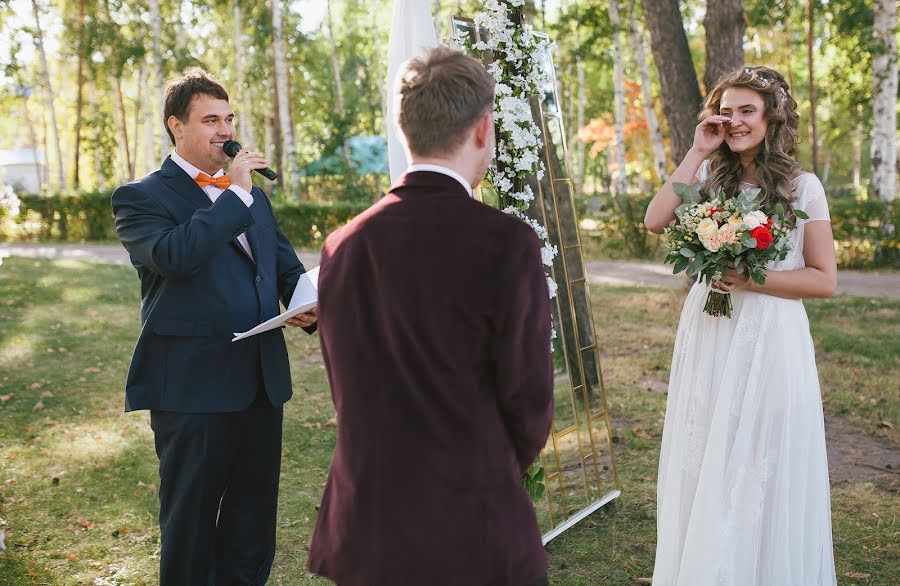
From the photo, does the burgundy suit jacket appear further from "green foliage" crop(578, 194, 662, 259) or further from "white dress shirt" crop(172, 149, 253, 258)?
"green foliage" crop(578, 194, 662, 259)

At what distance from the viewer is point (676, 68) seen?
869 centimetres

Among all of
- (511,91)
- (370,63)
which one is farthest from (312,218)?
(370,63)

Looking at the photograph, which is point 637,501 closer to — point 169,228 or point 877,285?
point 169,228

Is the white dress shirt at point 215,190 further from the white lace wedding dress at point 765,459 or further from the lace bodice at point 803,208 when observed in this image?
the lace bodice at point 803,208

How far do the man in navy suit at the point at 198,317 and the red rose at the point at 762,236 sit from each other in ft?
5.97

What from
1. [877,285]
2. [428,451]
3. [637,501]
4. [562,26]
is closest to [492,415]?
[428,451]

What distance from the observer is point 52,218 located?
73.2 feet

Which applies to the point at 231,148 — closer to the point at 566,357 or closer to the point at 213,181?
the point at 213,181

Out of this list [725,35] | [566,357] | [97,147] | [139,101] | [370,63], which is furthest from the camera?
[370,63]

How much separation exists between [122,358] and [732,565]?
739 centimetres

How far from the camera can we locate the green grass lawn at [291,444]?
432cm

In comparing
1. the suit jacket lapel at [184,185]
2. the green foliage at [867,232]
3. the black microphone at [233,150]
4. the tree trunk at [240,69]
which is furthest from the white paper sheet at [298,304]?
the tree trunk at [240,69]

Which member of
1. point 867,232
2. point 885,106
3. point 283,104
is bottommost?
point 867,232

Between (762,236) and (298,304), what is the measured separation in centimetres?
184
